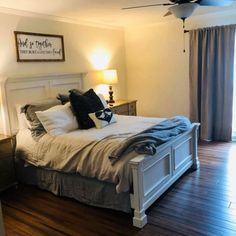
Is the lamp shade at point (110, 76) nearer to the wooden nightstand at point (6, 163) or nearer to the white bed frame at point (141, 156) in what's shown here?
the white bed frame at point (141, 156)

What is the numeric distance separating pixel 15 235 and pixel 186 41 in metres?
4.21

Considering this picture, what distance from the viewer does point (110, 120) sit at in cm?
345

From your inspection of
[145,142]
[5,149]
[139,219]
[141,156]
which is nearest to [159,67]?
[145,142]

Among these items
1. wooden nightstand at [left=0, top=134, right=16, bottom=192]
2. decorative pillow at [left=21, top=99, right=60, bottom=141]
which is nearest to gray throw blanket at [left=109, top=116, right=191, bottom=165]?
decorative pillow at [left=21, top=99, right=60, bottom=141]

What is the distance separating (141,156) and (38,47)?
2.42 m

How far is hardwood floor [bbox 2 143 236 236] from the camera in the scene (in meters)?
2.29

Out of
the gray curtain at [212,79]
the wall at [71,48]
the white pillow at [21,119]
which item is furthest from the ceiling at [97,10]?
the white pillow at [21,119]

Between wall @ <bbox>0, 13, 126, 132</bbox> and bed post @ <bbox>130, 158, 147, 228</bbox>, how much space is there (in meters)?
2.22

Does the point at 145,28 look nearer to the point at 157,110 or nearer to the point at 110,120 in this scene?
the point at 157,110

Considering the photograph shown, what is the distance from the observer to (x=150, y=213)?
254 centimetres

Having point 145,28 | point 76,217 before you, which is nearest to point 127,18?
point 145,28

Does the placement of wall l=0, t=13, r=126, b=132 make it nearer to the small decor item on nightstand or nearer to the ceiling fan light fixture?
the small decor item on nightstand

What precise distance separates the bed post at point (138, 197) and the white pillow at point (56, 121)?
1.18m

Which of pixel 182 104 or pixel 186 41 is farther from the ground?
pixel 186 41
